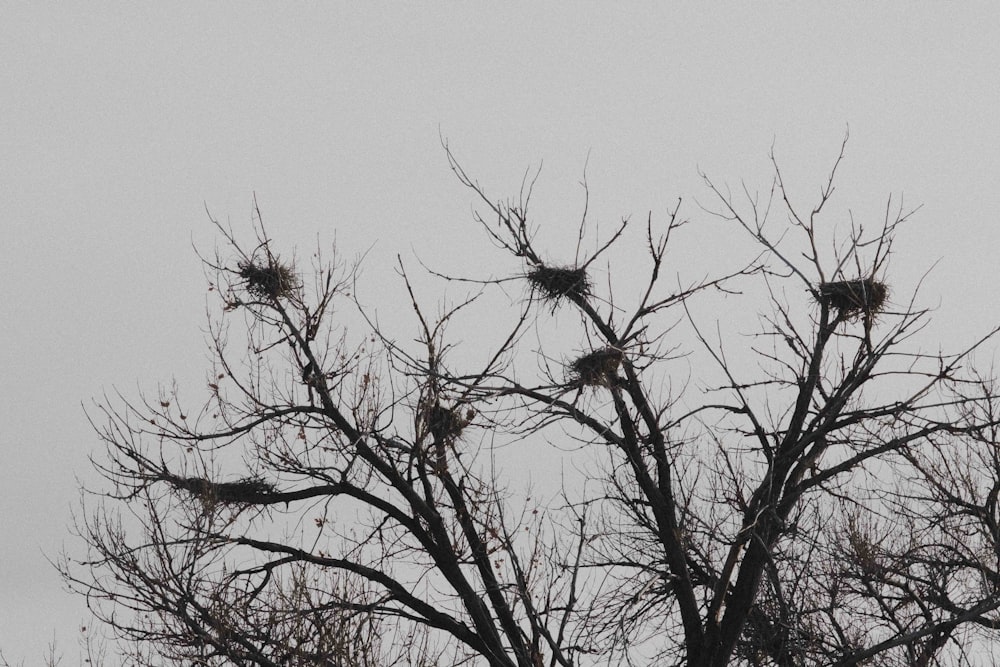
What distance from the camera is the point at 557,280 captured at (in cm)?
923

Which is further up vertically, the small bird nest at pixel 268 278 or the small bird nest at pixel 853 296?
the small bird nest at pixel 268 278

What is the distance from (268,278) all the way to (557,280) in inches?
113

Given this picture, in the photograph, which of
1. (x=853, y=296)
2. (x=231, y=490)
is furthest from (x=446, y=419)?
(x=853, y=296)

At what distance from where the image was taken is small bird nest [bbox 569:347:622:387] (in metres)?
8.98

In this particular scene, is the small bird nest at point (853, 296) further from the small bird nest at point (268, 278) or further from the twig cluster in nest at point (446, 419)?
the small bird nest at point (268, 278)

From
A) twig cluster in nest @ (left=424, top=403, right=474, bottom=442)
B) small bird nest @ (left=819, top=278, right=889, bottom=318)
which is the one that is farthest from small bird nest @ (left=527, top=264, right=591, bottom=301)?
small bird nest @ (left=819, top=278, right=889, bottom=318)

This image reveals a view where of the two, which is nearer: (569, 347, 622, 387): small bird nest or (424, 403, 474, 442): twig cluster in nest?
(569, 347, 622, 387): small bird nest

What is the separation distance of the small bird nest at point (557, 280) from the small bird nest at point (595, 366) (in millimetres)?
613

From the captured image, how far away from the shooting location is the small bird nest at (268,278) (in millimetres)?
10070

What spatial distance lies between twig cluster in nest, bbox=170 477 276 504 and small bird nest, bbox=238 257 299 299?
181 centimetres

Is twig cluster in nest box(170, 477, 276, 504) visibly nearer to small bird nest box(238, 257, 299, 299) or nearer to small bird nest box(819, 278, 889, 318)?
small bird nest box(238, 257, 299, 299)

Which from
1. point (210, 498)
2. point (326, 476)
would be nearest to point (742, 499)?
point (326, 476)

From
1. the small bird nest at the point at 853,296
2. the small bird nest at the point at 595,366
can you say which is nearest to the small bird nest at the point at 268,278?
the small bird nest at the point at 595,366

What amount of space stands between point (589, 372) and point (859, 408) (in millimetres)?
2795
